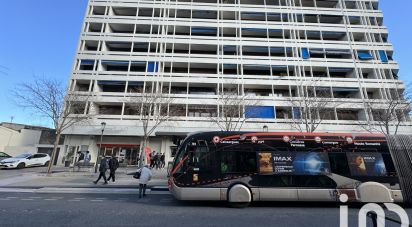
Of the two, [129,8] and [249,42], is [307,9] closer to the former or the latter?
[249,42]

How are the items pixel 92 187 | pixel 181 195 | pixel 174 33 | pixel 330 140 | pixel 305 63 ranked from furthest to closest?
pixel 174 33, pixel 305 63, pixel 92 187, pixel 330 140, pixel 181 195

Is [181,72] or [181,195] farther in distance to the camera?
[181,72]

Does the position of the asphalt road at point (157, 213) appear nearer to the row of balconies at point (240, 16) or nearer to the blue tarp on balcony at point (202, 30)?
the blue tarp on balcony at point (202, 30)

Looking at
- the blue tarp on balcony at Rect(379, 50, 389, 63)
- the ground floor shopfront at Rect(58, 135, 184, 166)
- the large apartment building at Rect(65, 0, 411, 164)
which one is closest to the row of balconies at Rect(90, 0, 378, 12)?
the large apartment building at Rect(65, 0, 411, 164)

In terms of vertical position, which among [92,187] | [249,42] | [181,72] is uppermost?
[249,42]

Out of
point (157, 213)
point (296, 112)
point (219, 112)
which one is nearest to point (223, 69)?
point (219, 112)

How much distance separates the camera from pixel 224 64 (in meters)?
28.2

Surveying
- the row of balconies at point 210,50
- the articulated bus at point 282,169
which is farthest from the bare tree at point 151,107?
the articulated bus at point 282,169

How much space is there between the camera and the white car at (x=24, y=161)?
20066mm

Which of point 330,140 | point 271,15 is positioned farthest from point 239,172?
point 271,15

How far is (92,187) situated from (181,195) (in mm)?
6622

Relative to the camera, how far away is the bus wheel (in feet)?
26.2

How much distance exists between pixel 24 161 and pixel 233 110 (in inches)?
834

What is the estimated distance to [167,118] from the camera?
77.6 feet
